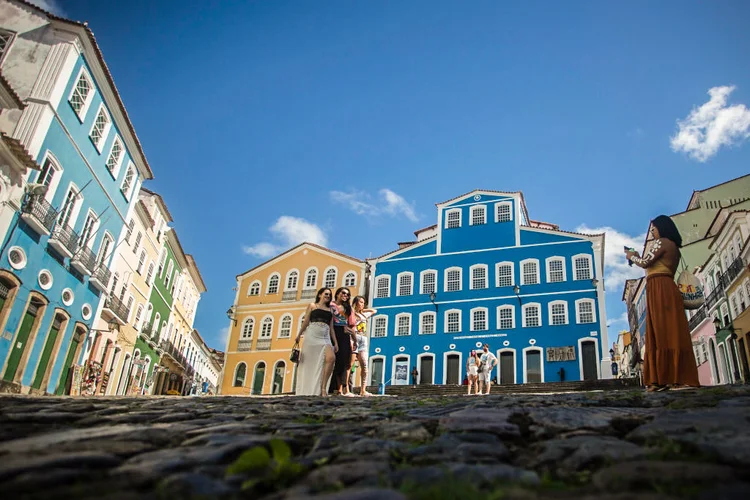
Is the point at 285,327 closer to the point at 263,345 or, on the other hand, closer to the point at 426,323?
the point at 263,345

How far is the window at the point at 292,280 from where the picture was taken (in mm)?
44656

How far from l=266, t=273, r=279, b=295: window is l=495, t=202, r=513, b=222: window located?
17.2 metres

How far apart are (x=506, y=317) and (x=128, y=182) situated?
23148mm

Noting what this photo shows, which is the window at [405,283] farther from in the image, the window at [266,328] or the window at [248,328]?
the window at [248,328]

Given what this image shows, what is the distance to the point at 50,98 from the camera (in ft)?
63.2

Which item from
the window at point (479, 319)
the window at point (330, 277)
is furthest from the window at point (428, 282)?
the window at point (330, 277)

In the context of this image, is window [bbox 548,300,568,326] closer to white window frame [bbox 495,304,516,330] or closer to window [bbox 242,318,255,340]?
white window frame [bbox 495,304,516,330]

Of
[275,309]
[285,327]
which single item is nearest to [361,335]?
[285,327]

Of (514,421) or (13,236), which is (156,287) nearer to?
(13,236)

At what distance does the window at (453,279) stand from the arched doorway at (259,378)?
47.2ft

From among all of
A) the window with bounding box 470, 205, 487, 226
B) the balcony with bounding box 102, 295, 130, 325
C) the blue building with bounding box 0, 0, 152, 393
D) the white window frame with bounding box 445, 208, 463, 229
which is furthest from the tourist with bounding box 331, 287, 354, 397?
the white window frame with bounding box 445, 208, 463, 229

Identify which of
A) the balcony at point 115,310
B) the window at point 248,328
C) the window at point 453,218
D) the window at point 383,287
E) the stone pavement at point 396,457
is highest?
the window at point 453,218

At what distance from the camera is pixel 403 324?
39594 millimetres

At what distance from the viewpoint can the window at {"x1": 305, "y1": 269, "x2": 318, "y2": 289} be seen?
44131mm
